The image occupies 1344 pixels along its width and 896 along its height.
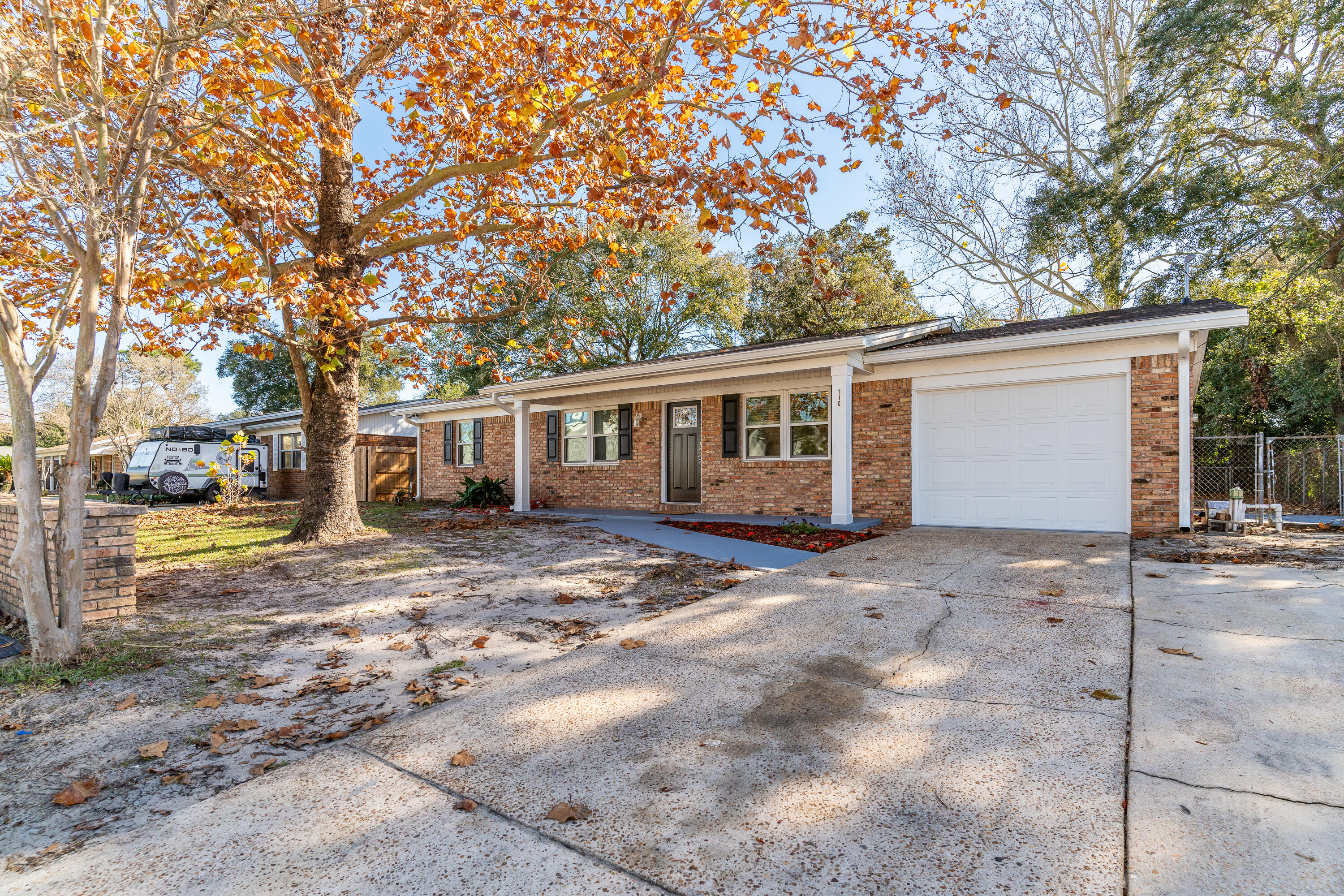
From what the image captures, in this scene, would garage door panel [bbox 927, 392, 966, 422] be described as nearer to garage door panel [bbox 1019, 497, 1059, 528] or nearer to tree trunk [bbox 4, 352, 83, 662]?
garage door panel [bbox 1019, 497, 1059, 528]

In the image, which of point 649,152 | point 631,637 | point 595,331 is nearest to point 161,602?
point 631,637

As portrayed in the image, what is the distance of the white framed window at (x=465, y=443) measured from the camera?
17125mm

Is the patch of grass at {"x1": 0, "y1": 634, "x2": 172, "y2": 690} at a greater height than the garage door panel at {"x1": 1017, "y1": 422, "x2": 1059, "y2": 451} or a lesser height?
lesser

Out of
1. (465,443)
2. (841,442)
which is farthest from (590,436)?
(841,442)

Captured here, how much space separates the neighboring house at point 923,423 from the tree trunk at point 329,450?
15.4 feet

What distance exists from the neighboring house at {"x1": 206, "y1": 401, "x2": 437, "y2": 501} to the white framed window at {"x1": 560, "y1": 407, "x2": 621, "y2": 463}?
209 inches

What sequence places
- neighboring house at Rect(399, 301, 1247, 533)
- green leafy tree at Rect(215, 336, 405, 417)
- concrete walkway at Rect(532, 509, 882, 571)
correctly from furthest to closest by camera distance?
green leafy tree at Rect(215, 336, 405, 417) < neighboring house at Rect(399, 301, 1247, 533) < concrete walkway at Rect(532, 509, 882, 571)

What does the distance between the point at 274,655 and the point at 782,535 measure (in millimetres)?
6196

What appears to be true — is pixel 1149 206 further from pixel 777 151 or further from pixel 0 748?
pixel 0 748

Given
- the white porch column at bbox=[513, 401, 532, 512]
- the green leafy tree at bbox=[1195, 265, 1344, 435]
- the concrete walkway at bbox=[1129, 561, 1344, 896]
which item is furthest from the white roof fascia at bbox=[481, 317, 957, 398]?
the green leafy tree at bbox=[1195, 265, 1344, 435]

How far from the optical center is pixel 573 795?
Result: 233 centimetres

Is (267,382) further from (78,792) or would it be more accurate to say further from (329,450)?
(78,792)

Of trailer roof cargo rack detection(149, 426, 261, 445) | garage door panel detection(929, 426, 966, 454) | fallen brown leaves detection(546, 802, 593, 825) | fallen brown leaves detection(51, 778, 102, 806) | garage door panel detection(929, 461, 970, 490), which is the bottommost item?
fallen brown leaves detection(51, 778, 102, 806)

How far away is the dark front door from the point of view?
12.5m
